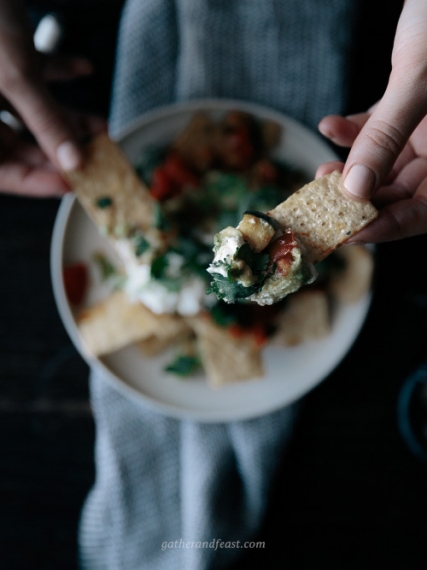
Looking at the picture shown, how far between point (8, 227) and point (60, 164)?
641 mm

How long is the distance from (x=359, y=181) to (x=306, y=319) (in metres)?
1.04

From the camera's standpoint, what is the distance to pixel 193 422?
2.48 meters

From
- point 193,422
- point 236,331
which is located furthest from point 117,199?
point 193,422

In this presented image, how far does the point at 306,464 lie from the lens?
2.62 meters

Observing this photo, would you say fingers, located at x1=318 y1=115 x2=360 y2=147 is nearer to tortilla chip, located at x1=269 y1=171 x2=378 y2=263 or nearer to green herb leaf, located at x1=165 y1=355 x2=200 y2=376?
tortilla chip, located at x1=269 y1=171 x2=378 y2=263

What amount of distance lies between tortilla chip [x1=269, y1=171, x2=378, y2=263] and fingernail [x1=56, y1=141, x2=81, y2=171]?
41.6 inches

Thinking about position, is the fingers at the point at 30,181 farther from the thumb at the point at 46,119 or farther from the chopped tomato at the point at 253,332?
the chopped tomato at the point at 253,332

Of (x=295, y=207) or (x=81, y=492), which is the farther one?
(x=81, y=492)

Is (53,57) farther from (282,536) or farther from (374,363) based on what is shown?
(282,536)

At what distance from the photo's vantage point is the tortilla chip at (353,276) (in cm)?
236

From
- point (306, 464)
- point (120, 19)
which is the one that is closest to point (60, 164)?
point (120, 19)

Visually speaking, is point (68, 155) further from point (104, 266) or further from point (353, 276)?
point (353, 276)

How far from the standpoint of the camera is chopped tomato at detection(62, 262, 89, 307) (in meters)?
2.40

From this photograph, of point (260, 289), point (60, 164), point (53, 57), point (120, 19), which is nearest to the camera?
point (260, 289)
